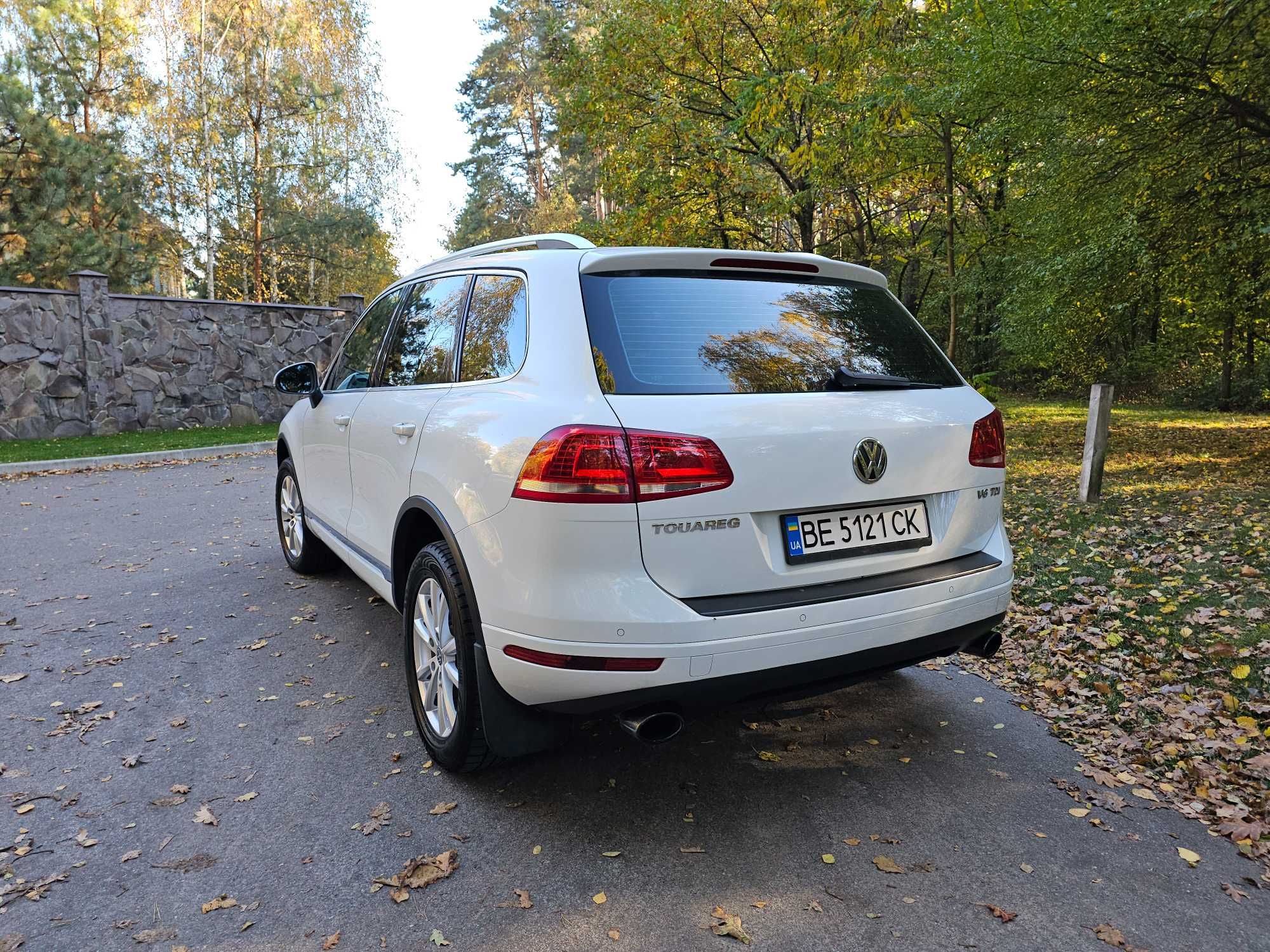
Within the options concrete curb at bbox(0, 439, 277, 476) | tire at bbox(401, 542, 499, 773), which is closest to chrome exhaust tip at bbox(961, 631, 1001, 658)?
tire at bbox(401, 542, 499, 773)

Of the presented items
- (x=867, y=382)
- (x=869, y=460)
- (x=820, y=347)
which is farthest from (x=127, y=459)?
(x=869, y=460)

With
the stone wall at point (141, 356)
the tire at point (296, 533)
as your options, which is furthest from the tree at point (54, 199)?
the tire at point (296, 533)

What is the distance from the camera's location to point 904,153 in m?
14.7

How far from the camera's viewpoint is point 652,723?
103 inches

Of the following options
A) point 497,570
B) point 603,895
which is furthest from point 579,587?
point 603,895

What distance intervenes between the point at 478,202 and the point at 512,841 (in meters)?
41.3

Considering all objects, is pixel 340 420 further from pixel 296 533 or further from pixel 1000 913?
pixel 1000 913

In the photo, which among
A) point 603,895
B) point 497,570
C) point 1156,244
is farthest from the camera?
point 1156,244

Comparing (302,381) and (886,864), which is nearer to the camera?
(886,864)

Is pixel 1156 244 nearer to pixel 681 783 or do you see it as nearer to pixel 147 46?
pixel 681 783

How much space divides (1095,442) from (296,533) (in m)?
6.70

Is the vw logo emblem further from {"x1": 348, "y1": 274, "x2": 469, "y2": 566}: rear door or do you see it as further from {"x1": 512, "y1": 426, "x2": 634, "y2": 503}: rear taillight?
{"x1": 348, "y1": 274, "x2": 469, "y2": 566}: rear door

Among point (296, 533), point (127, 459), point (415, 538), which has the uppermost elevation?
point (415, 538)

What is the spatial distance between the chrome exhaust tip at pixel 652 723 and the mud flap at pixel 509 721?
0.28 meters
